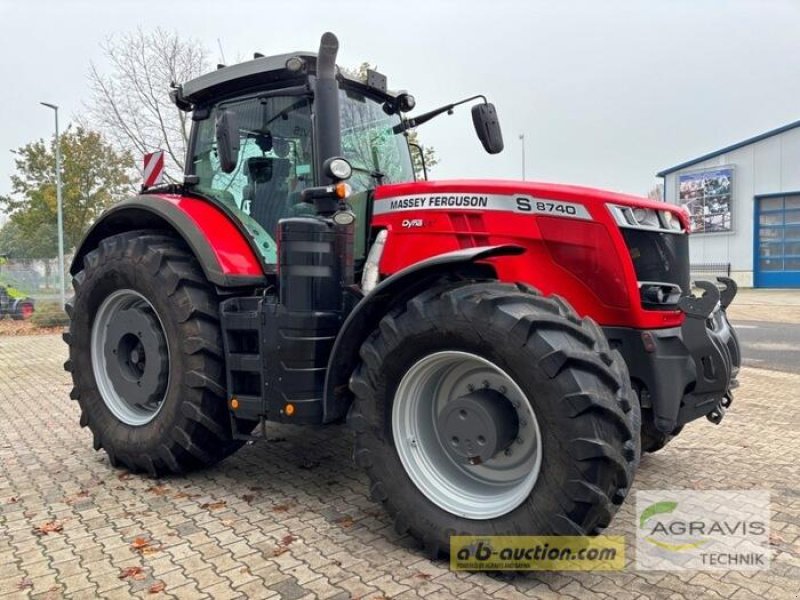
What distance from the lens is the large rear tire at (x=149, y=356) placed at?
3.88 meters

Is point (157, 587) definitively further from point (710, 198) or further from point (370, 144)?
point (710, 198)

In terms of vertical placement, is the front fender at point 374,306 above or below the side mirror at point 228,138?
below

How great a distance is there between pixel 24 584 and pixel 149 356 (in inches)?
64.8

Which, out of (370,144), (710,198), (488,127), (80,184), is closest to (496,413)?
(370,144)

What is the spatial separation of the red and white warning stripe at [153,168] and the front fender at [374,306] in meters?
3.53

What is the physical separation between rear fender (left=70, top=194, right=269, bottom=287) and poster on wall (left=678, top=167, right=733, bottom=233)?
2834 cm

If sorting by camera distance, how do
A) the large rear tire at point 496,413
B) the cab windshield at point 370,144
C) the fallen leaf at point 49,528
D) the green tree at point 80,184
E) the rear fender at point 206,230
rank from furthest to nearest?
the green tree at point 80,184, the cab windshield at point 370,144, the rear fender at point 206,230, the fallen leaf at point 49,528, the large rear tire at point 496,413

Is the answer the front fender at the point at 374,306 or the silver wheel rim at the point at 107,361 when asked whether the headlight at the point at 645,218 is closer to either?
the front fender at the point at 374,306

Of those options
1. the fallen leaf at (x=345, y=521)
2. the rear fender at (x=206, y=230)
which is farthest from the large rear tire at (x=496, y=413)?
the rear fender at (x=206, y=230)

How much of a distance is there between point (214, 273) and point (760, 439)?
14.7ft

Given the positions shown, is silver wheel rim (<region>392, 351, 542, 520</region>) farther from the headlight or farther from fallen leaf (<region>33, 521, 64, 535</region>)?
fallen leaf (<region>33, 521, 64, 535</region>)

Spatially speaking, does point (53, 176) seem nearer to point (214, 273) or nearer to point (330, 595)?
point (214, 273)

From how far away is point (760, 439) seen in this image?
5164 mm

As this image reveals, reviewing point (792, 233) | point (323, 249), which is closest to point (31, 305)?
point (323, 249)
